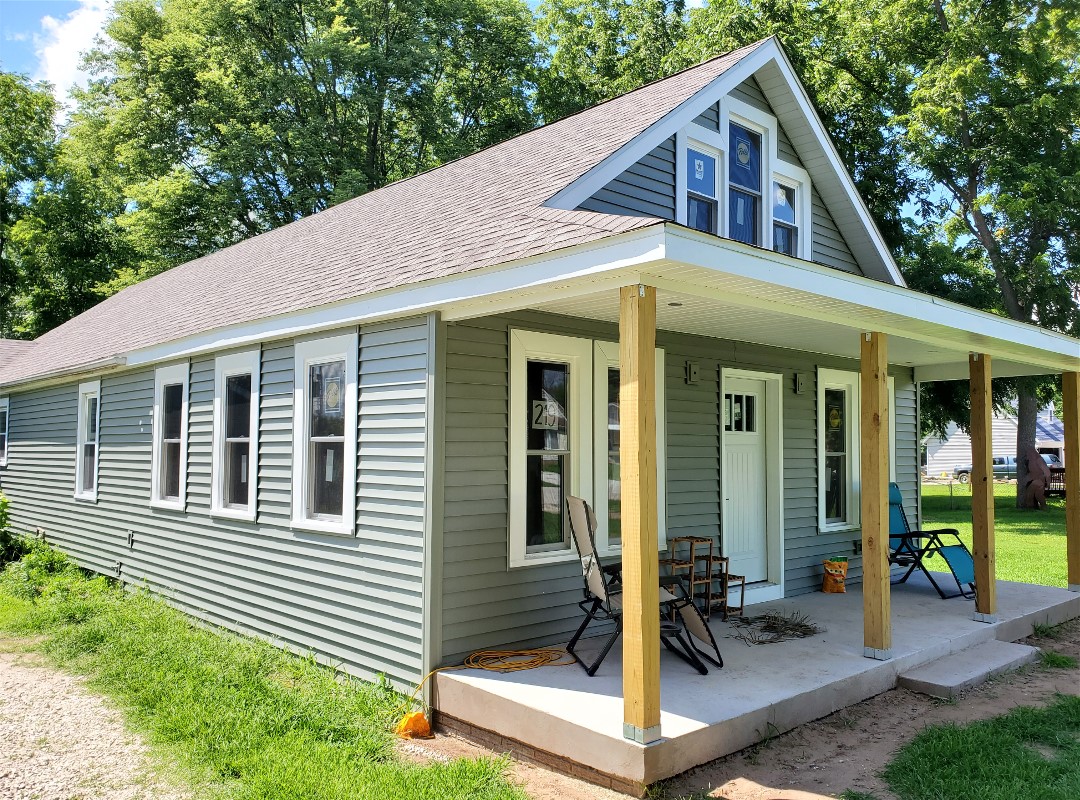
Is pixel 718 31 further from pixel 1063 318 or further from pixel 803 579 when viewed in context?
pixel 803 579

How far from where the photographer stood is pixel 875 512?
588 cm

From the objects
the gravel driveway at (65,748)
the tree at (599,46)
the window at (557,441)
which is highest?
the tree at (599,46)

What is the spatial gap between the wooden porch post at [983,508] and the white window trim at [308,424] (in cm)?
542

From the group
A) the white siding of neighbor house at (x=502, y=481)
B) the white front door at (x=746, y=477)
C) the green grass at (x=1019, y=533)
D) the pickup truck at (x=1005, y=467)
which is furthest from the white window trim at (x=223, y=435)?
the pickup truck at (x=1005, y=467)

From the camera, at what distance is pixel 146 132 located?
84.2 ft

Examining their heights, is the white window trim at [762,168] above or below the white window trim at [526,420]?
above

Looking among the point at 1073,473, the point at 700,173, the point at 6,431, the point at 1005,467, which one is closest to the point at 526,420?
the point at 700,173

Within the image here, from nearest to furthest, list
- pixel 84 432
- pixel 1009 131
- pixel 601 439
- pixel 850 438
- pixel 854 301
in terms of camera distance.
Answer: pixel 854 301, pixel 601 439, pixel 850 438, pixel 84 432, pixel 1009 131

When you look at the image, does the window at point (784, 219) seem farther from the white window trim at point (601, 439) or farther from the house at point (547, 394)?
the white window trim at point (601, 439)

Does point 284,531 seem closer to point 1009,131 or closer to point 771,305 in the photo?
point 771,305

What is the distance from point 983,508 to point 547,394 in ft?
13.8

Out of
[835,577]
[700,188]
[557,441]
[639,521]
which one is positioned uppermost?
[700,188]

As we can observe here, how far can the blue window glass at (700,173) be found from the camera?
7.72 metres

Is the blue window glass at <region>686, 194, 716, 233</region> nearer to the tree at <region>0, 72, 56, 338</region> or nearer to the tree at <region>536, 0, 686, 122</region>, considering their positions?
the tree at <region>536, 0, 686, 122</region>
